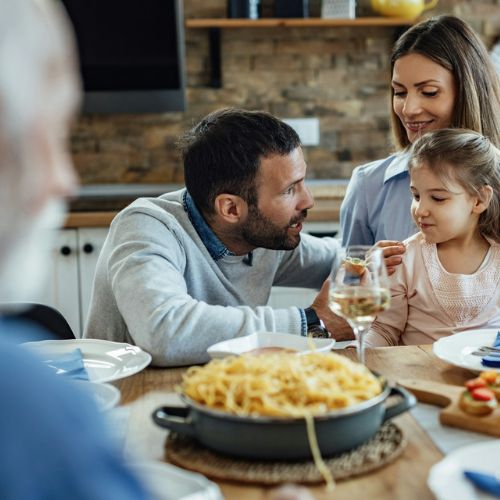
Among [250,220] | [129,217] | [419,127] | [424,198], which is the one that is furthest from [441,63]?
[129,217]

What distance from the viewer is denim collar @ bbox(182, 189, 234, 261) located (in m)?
2.11

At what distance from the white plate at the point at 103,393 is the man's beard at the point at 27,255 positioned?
68cm

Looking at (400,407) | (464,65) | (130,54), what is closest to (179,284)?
(400,407)

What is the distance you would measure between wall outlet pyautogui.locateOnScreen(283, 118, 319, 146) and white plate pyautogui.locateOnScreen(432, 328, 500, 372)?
8.36ft

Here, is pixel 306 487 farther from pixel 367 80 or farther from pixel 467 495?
pixel 367 80

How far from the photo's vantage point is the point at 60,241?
354 centimetres

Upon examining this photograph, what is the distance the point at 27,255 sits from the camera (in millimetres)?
633

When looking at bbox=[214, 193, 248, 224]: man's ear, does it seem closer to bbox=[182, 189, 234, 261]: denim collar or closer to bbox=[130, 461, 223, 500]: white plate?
bbox=[182, 189, 234, 261]: denim collar

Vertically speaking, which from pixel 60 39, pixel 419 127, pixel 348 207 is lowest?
pixel 348 207

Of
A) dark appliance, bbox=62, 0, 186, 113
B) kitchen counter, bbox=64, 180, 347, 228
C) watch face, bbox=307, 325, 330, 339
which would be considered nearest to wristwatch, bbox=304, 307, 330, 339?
watch face, bbox=307, 325, 330, 339

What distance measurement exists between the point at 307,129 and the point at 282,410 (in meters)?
3.23

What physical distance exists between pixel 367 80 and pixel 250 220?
228cm

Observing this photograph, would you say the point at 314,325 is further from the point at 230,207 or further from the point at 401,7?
the point at 401,7

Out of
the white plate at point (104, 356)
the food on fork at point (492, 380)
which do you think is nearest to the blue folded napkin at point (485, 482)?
the food on fork at point (492, 380)
